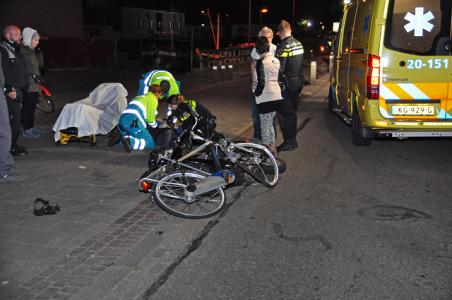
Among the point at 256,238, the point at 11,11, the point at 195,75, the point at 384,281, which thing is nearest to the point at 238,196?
the point at 256,238

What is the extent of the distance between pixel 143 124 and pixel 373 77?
3.48 meters

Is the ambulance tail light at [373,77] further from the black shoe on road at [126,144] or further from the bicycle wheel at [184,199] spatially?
the black shoe on road at [126,144]

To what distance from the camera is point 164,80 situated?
7391 millimetres

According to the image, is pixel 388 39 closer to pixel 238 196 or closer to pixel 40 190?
pixel 238 196

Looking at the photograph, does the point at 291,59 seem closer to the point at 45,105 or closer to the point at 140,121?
the point at 140,121

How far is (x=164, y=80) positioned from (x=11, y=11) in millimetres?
20330

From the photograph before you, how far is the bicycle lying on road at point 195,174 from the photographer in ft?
18.0

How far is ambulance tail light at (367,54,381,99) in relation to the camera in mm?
7438

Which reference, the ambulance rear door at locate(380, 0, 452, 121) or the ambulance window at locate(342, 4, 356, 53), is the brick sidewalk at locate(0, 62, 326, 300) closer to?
the ambulance rear door at locate(380, 0, 452, 121)

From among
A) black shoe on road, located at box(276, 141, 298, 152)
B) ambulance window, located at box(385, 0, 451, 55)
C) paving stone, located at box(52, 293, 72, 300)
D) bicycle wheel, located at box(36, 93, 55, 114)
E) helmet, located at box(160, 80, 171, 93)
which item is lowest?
paving stone, located at box(52, 293, 72, 300)

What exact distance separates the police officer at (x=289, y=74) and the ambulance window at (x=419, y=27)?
4.62 feet

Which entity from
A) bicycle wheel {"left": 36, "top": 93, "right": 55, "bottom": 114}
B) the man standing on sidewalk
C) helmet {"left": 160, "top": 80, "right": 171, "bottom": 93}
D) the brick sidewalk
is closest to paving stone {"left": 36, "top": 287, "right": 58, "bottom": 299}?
the brick sidewalk

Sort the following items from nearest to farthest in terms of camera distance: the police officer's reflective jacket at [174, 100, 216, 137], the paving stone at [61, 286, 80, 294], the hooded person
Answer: the paving stone at [61, 286, 80, 294] < the police officer's reflective jacket at [174, 100, 216, 137] < the hooded person

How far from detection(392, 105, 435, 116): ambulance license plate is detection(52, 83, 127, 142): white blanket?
460 cm
